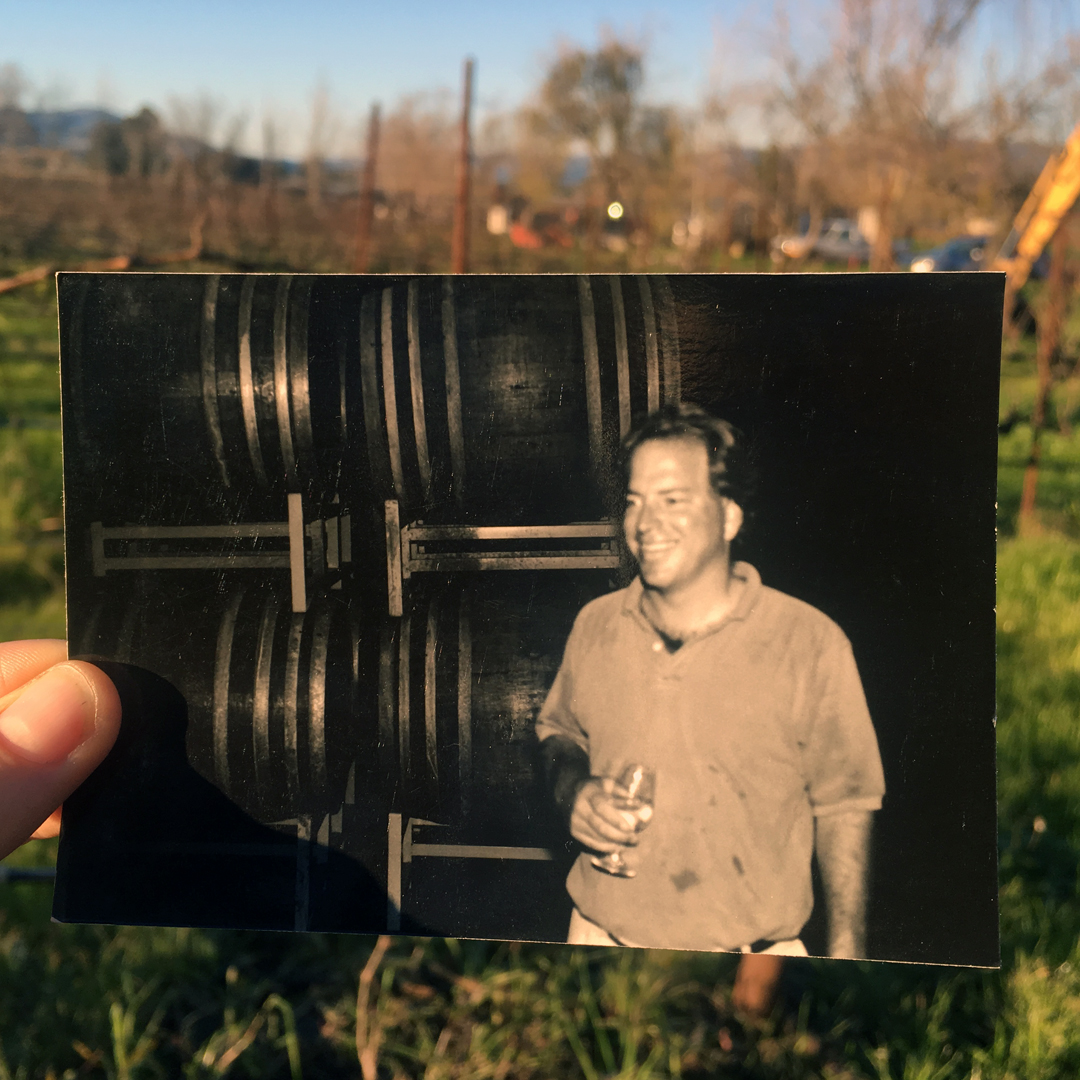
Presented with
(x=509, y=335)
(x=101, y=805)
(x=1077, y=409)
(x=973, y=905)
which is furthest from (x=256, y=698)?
(x=1077, y=409)

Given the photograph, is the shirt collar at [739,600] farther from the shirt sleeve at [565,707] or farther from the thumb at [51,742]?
the thumb at [51,742]

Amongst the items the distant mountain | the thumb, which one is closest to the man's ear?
the thumb

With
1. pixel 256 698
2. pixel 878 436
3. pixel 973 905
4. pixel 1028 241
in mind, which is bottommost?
pixel 973 905

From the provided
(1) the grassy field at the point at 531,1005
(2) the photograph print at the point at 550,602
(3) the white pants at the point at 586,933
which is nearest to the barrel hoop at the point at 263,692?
(2) the photograph print at the point at 550,602

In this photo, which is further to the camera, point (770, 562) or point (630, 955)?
point (630, 955)

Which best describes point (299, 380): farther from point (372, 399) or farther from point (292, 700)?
point (292, 700)

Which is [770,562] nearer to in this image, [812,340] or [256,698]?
[812,340]

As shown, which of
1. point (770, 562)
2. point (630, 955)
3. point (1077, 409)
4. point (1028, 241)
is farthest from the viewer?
point (1077, 409)
